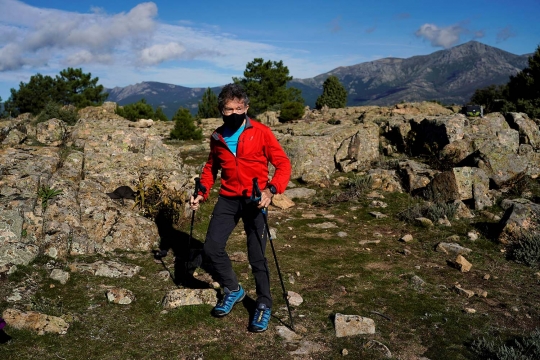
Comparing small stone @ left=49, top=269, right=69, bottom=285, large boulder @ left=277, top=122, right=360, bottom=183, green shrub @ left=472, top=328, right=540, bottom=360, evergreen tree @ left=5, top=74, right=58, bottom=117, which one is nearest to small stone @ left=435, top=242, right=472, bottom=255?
green shrub @ left=472, top=328, right=540, bottom=360

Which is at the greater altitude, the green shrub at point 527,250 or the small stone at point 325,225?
the green shrub at point 527,250

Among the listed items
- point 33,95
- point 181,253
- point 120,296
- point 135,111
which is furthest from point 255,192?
point 33,95

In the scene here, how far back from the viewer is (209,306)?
5301mm

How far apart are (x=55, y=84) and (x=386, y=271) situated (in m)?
77.0

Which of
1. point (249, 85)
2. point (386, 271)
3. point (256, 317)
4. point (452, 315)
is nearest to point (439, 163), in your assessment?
point (386, 271)

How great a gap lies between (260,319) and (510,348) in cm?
293

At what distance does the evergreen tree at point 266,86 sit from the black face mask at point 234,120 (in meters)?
64.7

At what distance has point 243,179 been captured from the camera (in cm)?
482

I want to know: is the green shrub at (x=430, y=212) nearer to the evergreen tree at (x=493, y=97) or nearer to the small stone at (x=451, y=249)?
the small stone at (x=451, y=249)

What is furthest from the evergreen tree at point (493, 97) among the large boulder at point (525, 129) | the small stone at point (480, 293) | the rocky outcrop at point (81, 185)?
the rocky outcrop at point (81, 185)

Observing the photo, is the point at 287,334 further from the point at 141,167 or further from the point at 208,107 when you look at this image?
the point at 208,107

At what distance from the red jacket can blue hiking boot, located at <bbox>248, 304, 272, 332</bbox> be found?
1521 millimetres

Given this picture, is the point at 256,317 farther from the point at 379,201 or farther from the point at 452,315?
the point at 379,201

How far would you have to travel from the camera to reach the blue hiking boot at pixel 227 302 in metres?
5.02
